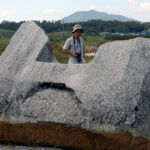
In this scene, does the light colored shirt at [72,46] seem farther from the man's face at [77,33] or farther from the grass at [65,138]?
the grass at [65,138]

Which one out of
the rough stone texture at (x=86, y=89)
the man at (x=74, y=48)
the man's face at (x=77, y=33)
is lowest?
the rough stone texture at (x=86, y=89)

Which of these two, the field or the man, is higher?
the man

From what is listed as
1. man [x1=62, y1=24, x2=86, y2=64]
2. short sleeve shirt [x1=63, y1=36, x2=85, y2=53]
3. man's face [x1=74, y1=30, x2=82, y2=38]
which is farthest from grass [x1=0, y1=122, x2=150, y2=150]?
man's face [x1=74, y1=30, x2=82, y2=38]

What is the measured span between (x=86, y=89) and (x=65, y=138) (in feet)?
2.22

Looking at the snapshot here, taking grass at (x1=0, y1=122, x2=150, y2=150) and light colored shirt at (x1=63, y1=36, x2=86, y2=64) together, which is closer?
grass at (x1=0, y1=122, x2=150, y2=150)

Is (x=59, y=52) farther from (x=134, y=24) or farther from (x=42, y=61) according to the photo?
(x=134, y=24)

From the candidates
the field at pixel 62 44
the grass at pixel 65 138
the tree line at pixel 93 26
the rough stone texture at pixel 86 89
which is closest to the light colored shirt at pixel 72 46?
the rough stone texture at pixel 86 89

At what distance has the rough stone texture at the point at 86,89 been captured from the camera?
3646 millimetres

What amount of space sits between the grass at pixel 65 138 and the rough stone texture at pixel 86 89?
0.28 ft

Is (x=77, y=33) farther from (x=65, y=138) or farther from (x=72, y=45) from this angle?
(x=65, y=138)

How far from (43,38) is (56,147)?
1766 millimetres

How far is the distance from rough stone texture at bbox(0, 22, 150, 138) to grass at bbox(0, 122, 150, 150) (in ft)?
0.28

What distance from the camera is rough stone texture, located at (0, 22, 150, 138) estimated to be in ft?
12.0

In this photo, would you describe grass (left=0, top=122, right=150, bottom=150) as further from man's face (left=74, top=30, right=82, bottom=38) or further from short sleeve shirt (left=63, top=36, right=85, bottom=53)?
man's face (left=74, top=30, right=82, bottom=38)
